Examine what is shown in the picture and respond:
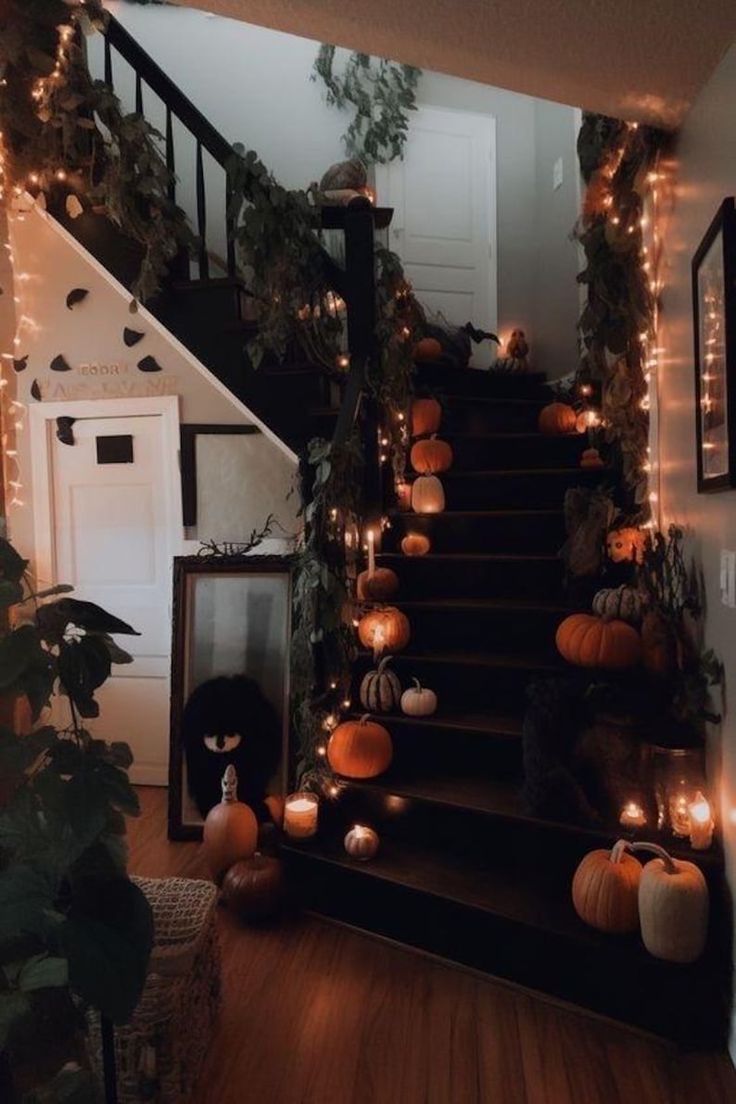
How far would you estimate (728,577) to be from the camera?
61.6 inches

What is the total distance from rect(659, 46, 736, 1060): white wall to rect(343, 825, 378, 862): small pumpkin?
100cm

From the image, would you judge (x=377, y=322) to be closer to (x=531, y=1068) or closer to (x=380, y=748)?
(x=380, y=748)

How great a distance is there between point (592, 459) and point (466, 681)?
122cm

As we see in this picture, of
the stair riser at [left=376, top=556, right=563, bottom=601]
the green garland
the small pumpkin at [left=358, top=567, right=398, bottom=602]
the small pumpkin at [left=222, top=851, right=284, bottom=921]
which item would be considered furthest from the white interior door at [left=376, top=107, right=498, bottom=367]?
the small pumpkin at [left=222, top=851, right=284, bottom=921]

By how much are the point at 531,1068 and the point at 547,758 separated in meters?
0.74

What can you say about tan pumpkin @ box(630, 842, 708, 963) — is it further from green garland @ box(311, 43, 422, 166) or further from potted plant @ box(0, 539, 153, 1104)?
green garland @ box(311, 43, 422, 166)

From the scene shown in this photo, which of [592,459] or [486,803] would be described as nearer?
[486,803]

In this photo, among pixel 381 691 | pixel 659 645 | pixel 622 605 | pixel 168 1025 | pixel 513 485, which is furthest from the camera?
pixel 513 485

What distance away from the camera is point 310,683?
7.92 ft

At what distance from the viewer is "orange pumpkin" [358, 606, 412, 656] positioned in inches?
101

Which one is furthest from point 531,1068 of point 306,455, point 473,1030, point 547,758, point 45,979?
point 306,455

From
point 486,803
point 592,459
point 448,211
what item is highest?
point 448,211

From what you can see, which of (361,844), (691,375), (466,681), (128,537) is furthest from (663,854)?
(128,537)

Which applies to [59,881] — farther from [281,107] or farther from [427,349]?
[281,107]
